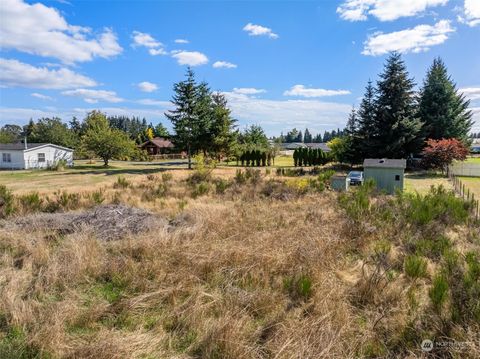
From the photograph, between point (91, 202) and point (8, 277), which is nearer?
point (8, 277)

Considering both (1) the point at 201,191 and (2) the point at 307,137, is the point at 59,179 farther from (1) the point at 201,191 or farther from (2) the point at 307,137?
(2) the point at 307,137

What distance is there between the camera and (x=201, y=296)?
427 cm

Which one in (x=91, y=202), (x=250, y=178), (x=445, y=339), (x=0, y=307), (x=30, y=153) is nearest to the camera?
(x=445, y=339)

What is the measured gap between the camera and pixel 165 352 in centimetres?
342

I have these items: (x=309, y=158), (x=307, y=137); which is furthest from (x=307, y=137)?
(x=309, y=158)

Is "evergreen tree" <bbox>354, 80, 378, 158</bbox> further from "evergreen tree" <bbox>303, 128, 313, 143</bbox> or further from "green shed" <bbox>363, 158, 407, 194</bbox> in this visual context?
"evergreen tree" <bbox>303, 128, 313, 143</bbox>

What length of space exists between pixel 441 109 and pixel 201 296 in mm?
33832

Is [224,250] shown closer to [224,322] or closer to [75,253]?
[224,322]

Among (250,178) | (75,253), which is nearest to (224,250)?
(75,253)

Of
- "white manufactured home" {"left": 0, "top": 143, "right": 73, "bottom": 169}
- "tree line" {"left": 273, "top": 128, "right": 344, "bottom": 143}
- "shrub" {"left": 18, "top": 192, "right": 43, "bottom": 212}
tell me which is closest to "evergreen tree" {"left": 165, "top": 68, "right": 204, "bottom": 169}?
"white manufactured home" {"left": 0, "top": 143, "right": 73, "bottom": 169}

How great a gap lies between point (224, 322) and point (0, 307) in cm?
269

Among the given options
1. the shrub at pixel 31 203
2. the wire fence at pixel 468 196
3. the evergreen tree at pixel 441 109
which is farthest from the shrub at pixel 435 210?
the evergreen tree at pixel 441 109

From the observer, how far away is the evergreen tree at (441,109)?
30859mm

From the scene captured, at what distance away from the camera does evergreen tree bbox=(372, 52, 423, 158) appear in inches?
1118
